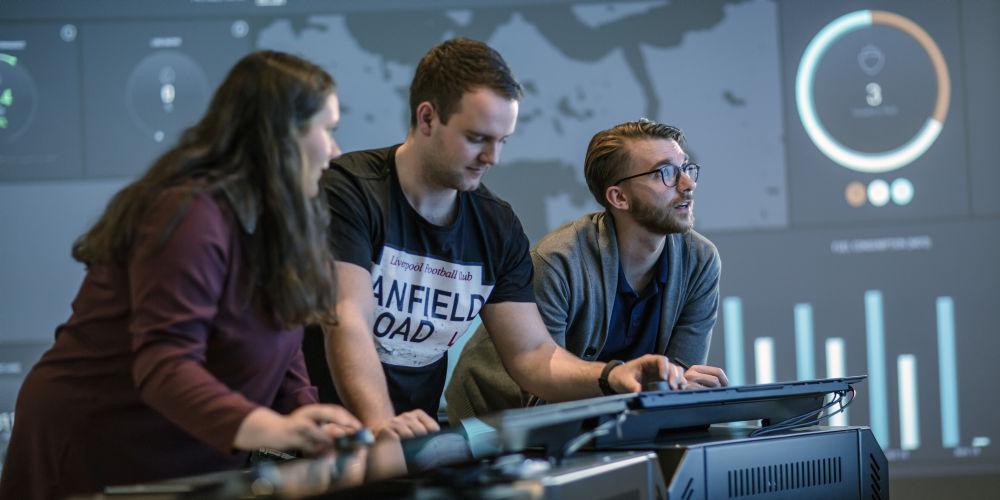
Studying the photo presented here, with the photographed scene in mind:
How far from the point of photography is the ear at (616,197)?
2.40 meters

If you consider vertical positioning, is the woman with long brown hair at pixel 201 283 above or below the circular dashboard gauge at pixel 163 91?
below

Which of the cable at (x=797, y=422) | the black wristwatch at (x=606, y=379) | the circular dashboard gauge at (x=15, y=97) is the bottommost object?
the cable at (x=797, y=422)

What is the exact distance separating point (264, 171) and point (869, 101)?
2840mm

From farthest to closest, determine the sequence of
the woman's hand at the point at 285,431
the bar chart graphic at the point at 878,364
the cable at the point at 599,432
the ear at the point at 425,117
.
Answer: the bar chart graphic at the point at 878,364 → the ear at the point at 425,117 → the cable at the point at 599,432 → the woman's hand at the point at 285,431

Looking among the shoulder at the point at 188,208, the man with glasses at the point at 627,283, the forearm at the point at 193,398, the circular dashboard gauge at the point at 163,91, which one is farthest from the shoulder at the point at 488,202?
the circular dashboard gauge at the point at 163,91

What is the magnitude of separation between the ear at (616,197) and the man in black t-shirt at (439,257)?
1.32 feet

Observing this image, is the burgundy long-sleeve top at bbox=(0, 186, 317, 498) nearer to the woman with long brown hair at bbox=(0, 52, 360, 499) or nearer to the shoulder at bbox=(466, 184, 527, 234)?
the woman with long brown hair at bbox=(0, 52, 360, 499)

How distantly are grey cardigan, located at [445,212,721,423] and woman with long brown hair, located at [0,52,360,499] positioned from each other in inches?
35.6

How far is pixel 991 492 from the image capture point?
11.6ft

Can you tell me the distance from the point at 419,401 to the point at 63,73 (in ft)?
7.22

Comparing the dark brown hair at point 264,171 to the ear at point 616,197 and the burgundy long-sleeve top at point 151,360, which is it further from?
the ear at point 616,197

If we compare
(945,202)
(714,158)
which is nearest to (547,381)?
(714,158)

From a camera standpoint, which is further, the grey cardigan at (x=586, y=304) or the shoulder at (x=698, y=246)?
the shoulder at (x=698, y=246)

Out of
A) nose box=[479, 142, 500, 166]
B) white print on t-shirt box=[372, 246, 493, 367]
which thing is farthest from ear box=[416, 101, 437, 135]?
white print on t-shirt box=[372, 246, 493, 367]
